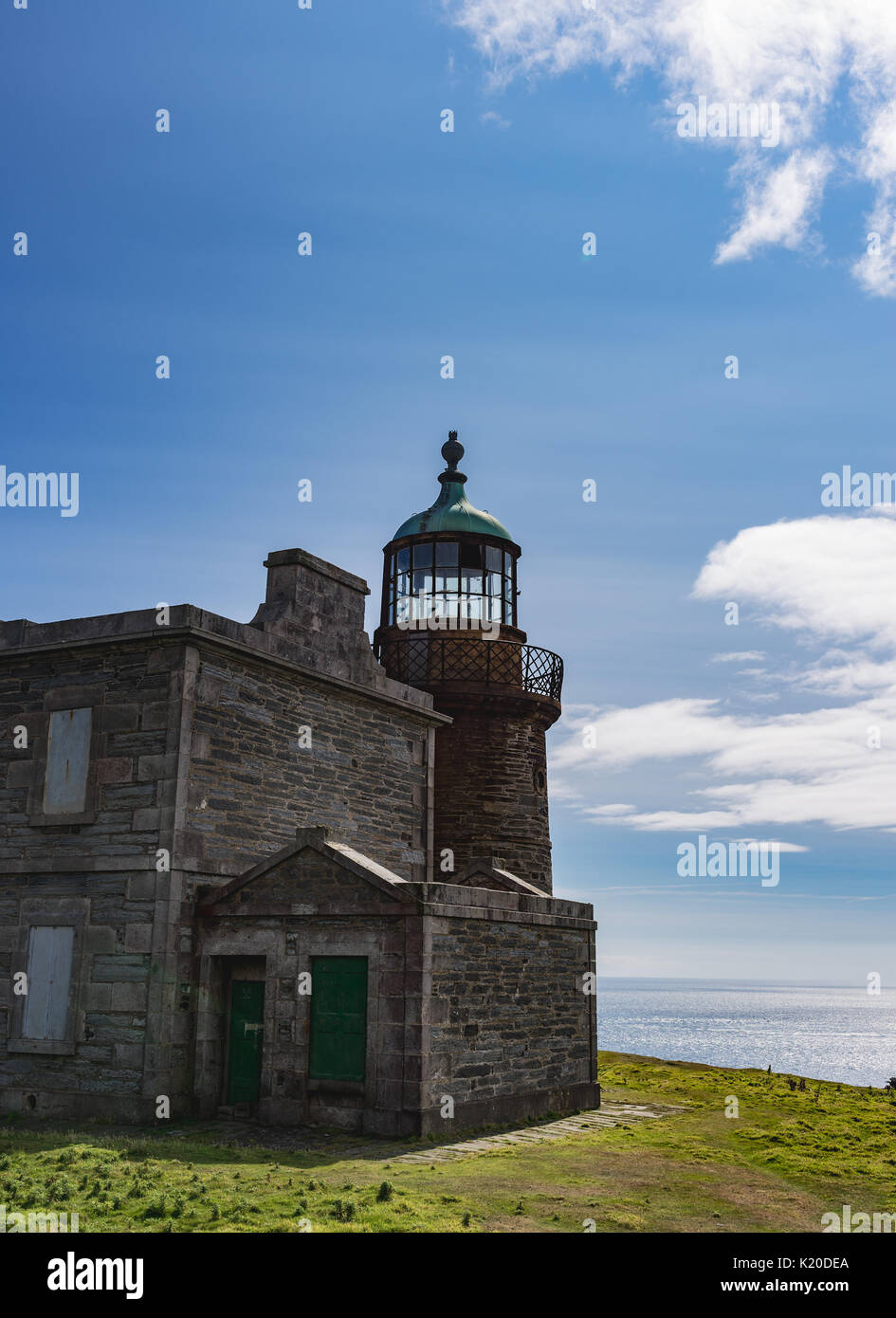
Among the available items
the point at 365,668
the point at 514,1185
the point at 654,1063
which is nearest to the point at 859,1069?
the point at 654,1063

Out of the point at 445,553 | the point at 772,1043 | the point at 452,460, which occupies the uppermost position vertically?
the point at 452,460

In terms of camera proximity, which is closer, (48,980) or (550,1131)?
(550,1131)

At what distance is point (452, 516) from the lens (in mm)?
25047

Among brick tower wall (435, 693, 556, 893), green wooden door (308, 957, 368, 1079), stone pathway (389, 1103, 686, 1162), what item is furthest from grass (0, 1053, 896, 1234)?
brick tower wall (435, 693, 556, 893)

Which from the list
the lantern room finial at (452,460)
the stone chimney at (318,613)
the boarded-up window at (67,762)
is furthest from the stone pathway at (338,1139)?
the lantern room finial at (452,460)

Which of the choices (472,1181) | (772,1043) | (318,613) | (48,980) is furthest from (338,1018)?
(772,1043)

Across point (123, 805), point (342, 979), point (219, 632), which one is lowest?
point (342, 979)

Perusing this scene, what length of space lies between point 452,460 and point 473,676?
19.0ft

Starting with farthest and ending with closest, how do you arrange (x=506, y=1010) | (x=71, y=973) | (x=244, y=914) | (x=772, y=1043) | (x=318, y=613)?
(x=772, y=1043) → (x=318, y=613) → (x=506, y=1010) → (x=71, y=973) → (x=244, y=914)

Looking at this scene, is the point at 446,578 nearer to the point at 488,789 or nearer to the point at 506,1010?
the point at 488,789
